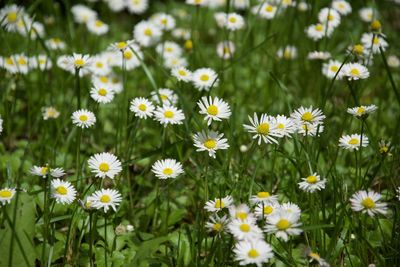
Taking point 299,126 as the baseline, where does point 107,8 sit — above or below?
above

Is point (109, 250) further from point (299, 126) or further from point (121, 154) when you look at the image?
point (299, 126)

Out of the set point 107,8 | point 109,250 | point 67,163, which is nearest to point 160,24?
point 107,8

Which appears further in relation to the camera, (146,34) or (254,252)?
(146,34)

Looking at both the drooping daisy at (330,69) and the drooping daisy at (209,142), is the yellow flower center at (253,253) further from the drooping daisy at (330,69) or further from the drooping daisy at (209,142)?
the drooping daisy at (330,69)

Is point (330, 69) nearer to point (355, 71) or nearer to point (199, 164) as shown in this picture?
point (355, 71)

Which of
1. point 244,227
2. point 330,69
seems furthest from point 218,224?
point 330,69

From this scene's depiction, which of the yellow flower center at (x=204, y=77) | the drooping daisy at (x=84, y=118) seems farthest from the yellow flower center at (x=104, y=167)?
the yellow flower center at (x=204, y=77)
